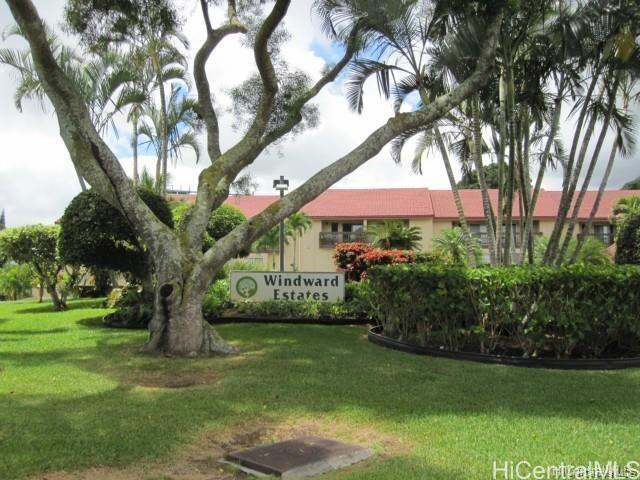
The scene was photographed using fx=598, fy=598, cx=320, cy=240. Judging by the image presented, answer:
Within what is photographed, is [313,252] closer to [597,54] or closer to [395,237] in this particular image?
[395,237]

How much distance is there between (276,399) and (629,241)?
18.1 m

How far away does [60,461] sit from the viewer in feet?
14.5

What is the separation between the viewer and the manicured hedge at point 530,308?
825cm

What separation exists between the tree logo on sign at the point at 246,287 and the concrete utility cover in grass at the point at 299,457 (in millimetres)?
9297

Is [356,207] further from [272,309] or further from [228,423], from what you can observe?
[228,423]

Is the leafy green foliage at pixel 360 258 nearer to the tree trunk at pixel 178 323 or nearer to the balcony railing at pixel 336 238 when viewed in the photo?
the tree trunk at pixel 178 323

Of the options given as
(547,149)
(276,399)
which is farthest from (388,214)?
(276,399)

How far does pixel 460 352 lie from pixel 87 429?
5.53m

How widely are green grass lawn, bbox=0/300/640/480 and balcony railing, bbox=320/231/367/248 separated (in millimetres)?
24401

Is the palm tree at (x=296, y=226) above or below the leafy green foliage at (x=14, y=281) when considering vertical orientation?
above

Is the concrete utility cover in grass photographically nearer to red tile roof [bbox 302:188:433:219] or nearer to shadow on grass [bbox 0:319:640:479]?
shadow on grass [bbox 0:319:640:479]

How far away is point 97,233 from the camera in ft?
42.2

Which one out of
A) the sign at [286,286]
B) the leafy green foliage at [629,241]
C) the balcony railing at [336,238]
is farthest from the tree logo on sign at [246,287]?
the balcony railing at [336,238]

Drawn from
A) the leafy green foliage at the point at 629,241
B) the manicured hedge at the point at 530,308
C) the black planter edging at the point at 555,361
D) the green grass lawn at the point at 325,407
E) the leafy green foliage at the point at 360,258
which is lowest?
the green grass lawn at the point at 325,407
